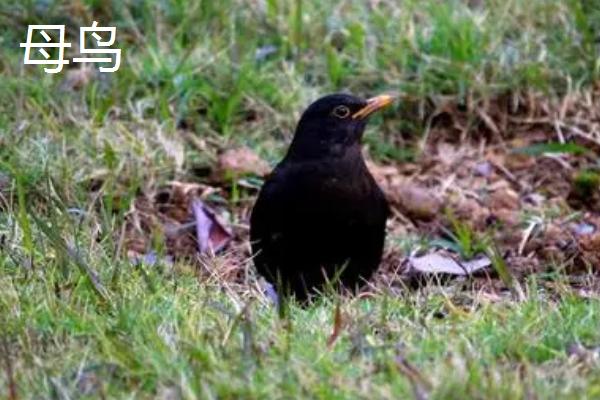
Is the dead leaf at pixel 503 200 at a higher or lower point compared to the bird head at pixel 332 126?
lower

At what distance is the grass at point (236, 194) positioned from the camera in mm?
4074

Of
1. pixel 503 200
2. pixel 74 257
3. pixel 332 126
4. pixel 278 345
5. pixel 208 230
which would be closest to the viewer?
pixel 278 345

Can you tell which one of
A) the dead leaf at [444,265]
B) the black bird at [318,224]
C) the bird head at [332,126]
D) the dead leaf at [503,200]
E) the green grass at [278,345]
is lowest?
the dead leaf at [503,200]

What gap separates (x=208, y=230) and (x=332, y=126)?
2.89 ft

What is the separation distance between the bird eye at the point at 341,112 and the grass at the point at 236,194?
2.31 ft

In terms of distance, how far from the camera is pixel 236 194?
23.7 ft

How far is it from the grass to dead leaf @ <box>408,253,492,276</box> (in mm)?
249

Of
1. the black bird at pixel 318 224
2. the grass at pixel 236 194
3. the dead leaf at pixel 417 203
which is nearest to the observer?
the grass at pixel 236 194

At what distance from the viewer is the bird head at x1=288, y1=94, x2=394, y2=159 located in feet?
20.3
